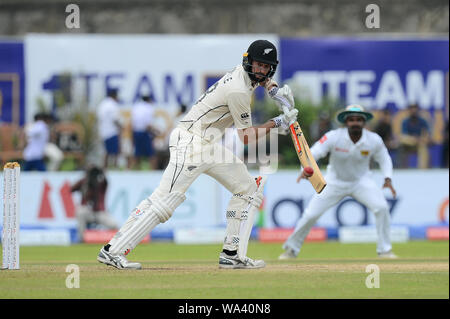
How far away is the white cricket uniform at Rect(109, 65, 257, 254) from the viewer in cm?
888

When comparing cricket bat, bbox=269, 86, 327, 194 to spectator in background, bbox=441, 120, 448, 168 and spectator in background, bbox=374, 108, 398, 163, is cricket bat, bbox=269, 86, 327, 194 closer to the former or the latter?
Answer: spectator in background, bbox=374, 108, 398, 163

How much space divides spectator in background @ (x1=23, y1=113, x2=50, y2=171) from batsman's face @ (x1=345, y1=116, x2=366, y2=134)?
7326 mm

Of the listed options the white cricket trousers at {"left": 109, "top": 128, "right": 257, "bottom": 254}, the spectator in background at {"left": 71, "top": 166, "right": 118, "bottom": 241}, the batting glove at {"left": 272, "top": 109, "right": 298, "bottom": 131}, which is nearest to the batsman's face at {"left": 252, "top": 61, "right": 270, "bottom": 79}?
the batting glove at {"left": 272, "top": 109, "right": 298, "bottom": 131}

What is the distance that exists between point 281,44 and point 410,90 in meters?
2.82

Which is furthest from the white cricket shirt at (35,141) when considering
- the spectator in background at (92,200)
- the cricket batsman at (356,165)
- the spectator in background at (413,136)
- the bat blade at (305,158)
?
the bat blade at (305,158)

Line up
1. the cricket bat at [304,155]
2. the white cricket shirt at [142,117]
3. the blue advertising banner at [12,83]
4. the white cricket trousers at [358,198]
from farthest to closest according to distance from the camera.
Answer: the blue advertising banner at [12,83] → the white cricket shirt at [142,117] → the white cricket trousers at [358,198] → the cricket bat at [304,155]

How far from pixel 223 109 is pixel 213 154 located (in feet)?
1.34

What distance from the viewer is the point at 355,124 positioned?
1288 cm

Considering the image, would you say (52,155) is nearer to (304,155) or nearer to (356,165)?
(356,165)

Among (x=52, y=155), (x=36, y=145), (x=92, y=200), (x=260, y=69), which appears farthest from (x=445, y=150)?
(x=260, y=69)

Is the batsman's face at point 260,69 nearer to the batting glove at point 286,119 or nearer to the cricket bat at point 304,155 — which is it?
the cricket bat at point 304,155

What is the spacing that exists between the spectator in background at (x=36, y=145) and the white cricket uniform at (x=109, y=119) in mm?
1045

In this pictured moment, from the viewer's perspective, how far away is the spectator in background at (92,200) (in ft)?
55.5
